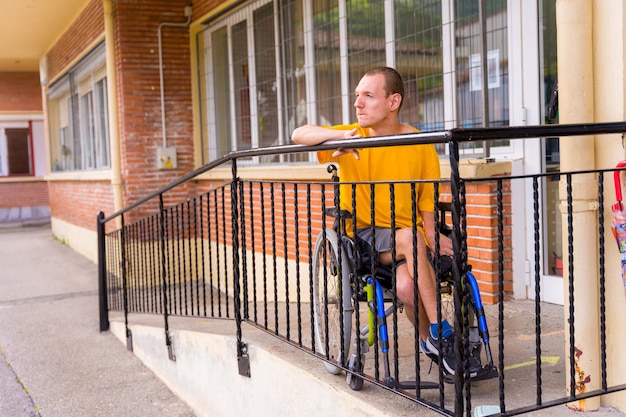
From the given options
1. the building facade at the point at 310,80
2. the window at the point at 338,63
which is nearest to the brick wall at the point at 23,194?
the building facade at the point at 310,80

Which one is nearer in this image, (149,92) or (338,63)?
(338,63)

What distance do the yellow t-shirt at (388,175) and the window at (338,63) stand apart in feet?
5.50

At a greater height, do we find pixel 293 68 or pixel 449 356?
pixel 293 68

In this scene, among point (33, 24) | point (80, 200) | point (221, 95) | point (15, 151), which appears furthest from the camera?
point (15, 151)

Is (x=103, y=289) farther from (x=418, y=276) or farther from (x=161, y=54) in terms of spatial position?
(x=418, y=276)

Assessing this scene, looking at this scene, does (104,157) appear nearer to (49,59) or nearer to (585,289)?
(49,59)

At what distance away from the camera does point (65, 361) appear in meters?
6.35

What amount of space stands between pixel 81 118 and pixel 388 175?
1147 centimetres

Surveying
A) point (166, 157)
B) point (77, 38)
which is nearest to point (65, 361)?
point (166, 157)

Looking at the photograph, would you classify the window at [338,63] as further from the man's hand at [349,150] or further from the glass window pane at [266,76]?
the man's hand at [349,150]

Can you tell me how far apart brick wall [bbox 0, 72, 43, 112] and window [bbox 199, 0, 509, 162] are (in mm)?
13992

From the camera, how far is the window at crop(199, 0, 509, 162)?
15.8 ft

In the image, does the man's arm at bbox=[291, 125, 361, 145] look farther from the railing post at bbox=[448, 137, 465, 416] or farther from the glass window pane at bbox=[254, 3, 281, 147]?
the glass window pane at bbox=[254, 3, 281, 147]

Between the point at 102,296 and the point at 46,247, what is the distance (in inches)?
322
